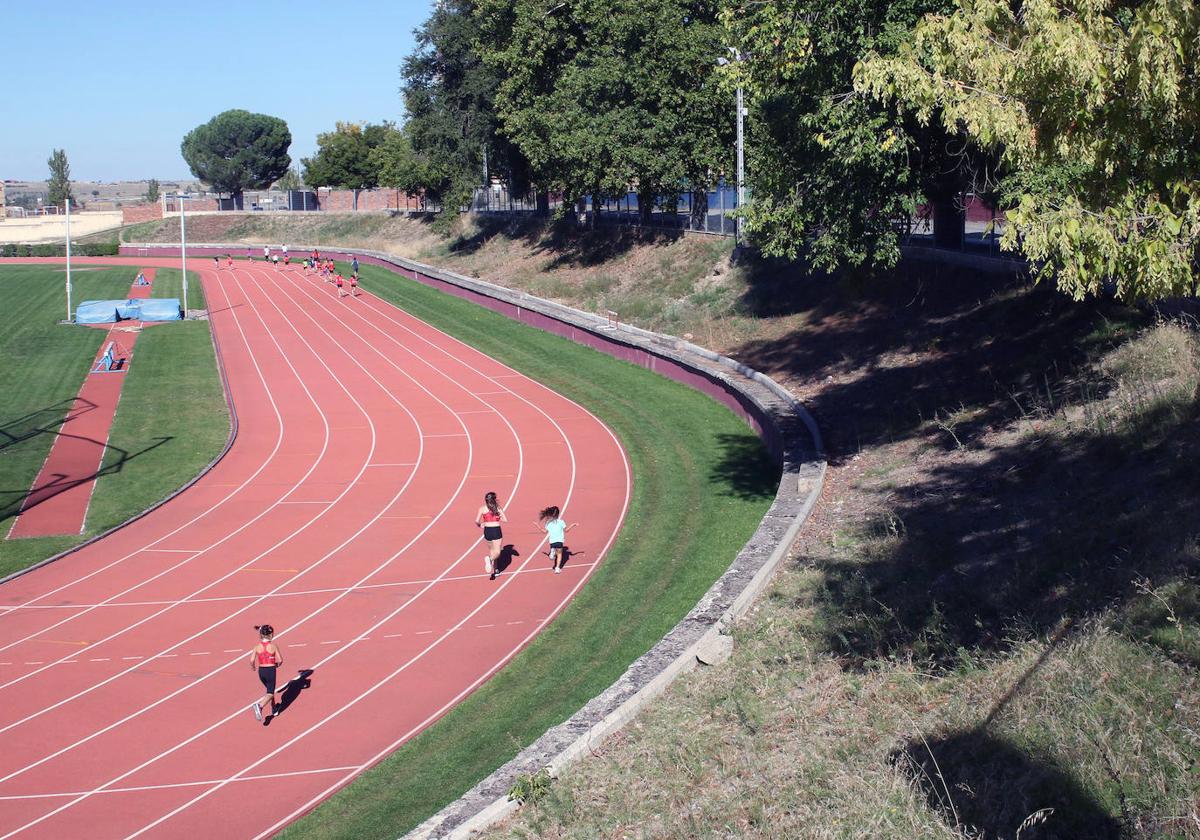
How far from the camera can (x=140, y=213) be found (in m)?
100

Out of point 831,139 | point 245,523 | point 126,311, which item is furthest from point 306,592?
point 126,311

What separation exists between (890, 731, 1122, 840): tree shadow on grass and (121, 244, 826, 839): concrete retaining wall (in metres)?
2.96

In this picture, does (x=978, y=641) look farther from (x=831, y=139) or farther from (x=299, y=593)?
(x=299, y=593)

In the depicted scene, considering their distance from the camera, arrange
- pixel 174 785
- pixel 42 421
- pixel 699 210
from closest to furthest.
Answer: pixel 174 785 → pixel 42 421 → pixel 699 210

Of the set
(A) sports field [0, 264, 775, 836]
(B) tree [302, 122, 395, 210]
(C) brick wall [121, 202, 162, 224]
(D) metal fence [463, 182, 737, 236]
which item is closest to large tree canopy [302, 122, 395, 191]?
(B) tree [302, 122, 395, 210]

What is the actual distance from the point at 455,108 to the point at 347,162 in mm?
53140

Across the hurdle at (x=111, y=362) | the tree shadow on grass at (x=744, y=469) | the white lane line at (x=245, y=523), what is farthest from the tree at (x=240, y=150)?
the tree shadow on grass at (x=744, y=469)

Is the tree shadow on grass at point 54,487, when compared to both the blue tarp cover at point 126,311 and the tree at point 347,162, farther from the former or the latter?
the tree at point 347,162

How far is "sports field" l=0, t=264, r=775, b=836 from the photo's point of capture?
1229 cm

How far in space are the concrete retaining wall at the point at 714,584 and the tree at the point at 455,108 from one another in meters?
21.4

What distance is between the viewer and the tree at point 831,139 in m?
Result: 17.8

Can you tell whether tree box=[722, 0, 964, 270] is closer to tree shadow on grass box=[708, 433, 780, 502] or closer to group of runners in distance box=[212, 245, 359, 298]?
tree shadow on grass box=[708, 433, 780, 502]

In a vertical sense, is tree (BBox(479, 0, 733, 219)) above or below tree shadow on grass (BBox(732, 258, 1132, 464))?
above

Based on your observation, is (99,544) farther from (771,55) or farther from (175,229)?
(175,229)
